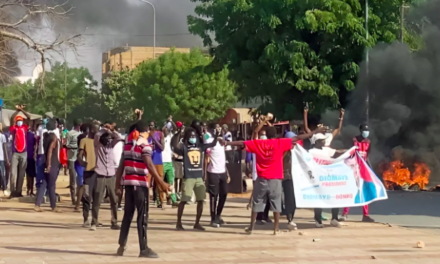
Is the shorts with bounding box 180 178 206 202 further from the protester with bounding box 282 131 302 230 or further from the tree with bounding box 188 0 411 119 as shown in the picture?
the tree with bounding box 188 0 411 119

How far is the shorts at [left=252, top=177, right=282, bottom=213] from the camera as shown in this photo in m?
11.2

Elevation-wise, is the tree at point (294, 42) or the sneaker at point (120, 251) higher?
the tree at point (294, 42)

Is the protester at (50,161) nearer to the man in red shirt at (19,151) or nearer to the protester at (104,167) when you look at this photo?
the protester at (104,167)

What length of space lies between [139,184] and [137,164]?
26 cm

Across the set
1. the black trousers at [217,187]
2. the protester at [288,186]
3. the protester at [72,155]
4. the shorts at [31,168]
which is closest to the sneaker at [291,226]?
the protester at [288,186]

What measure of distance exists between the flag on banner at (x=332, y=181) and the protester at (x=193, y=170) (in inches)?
61.5

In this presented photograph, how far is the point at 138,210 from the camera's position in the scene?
9.20m

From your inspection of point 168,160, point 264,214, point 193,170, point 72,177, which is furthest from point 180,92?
point 193,170

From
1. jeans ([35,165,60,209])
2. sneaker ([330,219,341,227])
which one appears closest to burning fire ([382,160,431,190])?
sneaker ([330,219,341,227])

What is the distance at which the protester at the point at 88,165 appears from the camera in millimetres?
12156

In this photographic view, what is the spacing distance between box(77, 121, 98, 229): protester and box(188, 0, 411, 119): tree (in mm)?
11612

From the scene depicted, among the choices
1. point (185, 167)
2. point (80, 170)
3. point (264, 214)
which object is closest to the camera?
point (185, 167)

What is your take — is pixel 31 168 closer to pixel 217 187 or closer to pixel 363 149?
pixel 217 187

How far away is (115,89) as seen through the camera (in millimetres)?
58656
